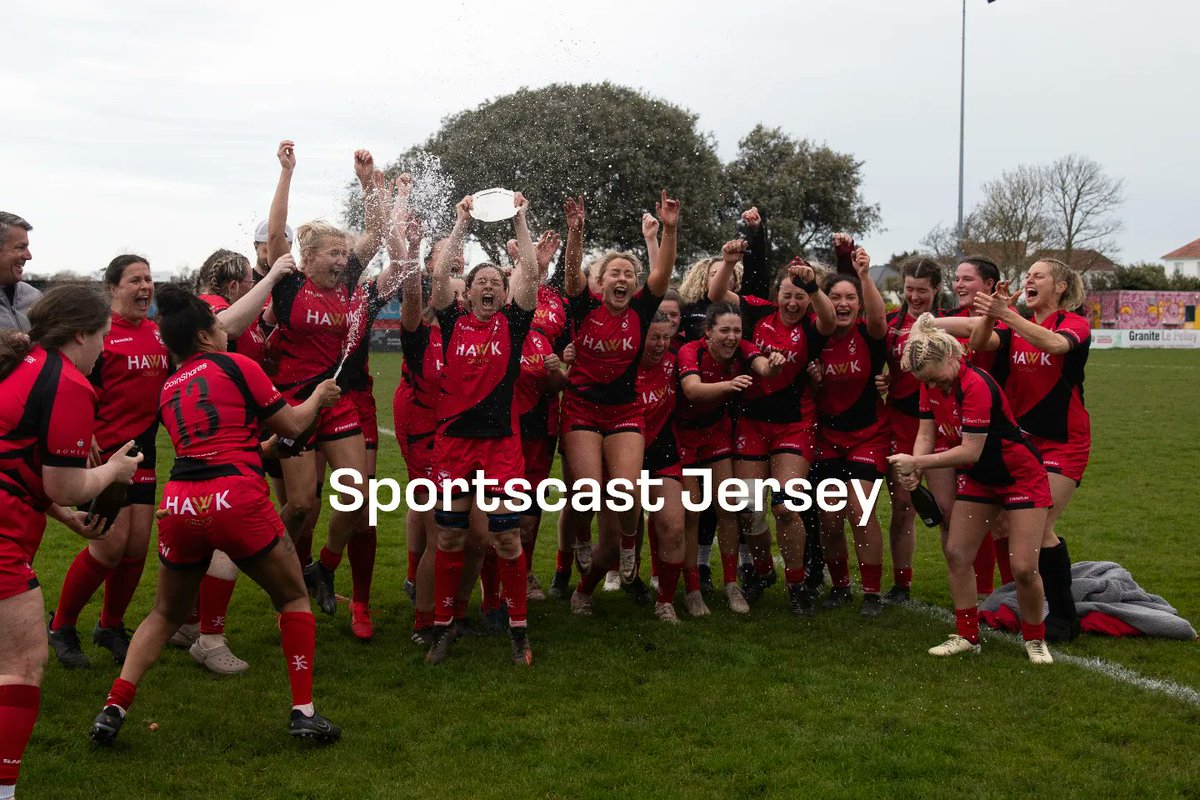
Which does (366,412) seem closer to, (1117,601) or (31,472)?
(31,472)

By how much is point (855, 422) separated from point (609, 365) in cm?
167

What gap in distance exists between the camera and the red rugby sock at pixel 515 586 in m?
6.03

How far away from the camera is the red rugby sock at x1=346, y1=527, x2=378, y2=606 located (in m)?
6.75

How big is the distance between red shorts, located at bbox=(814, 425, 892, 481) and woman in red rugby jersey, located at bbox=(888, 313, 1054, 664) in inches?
34.3

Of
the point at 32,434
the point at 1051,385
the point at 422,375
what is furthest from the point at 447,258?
the point at 1051,385

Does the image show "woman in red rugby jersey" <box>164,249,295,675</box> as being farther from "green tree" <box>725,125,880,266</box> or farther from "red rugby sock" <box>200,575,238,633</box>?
"green tree" <box>725,125,880,266</box>

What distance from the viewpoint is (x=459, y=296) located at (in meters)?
6.50

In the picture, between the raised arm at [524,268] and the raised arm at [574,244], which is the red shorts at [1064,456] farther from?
the raised arm at [524,268]

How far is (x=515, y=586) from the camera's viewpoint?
19.9ft

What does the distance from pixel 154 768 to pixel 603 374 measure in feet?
11.0

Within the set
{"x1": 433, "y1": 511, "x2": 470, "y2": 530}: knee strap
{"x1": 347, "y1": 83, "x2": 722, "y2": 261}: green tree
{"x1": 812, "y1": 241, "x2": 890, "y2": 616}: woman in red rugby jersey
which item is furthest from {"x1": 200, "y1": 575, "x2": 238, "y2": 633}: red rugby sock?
{"x1": 347, "y1": 83, "x2": 722, "y2": 261}: green tree

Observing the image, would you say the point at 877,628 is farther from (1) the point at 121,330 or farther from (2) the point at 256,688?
(1) the point at 121,330

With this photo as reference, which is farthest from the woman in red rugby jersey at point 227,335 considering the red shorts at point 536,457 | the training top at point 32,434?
the red shorts at point 536,457

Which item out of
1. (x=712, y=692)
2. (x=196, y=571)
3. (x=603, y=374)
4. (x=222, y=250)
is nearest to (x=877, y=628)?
(x=712, y=692)
